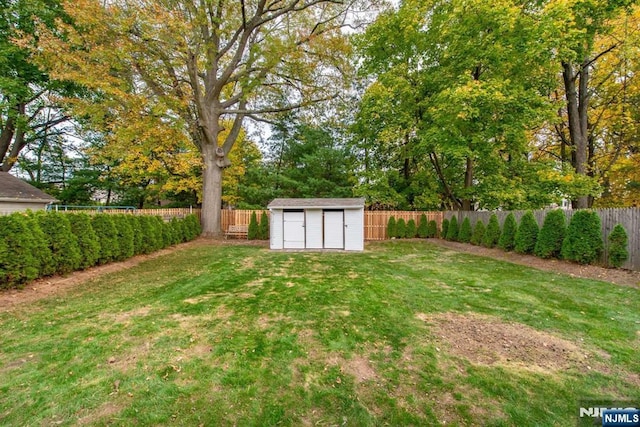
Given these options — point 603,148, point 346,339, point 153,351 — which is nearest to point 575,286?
point 346,339

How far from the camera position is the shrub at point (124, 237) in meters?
7.78

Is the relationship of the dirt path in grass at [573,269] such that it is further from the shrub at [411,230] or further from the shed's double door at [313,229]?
the shed's double door at [313,229]

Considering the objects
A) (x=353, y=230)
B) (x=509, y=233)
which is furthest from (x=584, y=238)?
(x=353, y=230)

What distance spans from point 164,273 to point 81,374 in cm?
447

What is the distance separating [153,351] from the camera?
10.0 ft

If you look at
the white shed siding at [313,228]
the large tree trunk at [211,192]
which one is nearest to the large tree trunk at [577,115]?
the white shed siding at [313,228]

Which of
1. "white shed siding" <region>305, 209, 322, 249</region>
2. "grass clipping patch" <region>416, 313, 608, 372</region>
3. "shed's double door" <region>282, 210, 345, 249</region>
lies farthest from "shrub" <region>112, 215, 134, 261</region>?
"grass clipping patch" <region>416, 313, 608, 372</region>

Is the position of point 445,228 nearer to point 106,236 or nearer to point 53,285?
point 106,236

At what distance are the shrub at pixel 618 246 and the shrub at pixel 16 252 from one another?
1246 cm

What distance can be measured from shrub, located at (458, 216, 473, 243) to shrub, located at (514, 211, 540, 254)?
3.39 metres

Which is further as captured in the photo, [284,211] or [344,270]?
[284,211]

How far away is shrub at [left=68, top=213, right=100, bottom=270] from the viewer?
255 inches

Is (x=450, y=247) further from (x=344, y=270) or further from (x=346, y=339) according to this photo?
(x=346, y=339)

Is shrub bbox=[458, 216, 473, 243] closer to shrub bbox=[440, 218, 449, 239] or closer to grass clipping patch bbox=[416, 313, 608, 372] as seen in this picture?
shrub bbox=[440, 218, 449, 239]
